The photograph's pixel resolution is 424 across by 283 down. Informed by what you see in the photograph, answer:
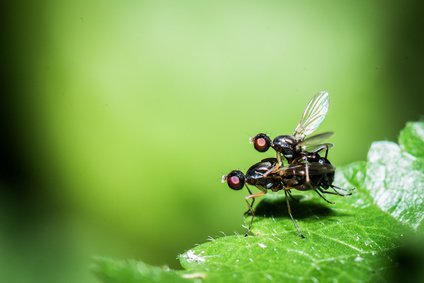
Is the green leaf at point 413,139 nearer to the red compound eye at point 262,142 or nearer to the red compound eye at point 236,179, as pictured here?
the red compound eye at point 262,142

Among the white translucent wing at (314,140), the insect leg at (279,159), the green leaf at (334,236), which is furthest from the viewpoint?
the insect leg at (279,159)

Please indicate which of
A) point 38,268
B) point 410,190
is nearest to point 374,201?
point 410,190

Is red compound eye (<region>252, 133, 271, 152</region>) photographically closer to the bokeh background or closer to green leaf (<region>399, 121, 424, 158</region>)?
green leaf (<region>399, 121, 424, 158</region>)

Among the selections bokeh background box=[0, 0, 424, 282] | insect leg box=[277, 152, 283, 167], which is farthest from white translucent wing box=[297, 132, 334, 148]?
bokeh background box=[0, 0, 424, 282]

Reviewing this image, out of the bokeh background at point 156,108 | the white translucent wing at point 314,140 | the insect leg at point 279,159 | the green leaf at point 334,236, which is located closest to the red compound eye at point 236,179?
the green leaf at point 334,236

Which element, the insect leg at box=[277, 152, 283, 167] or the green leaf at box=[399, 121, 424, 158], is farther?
the insect leg at box=[277, 152, 283, 167]

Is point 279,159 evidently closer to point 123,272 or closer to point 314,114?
point 314,114

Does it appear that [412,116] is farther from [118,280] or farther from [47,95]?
[118,280]
